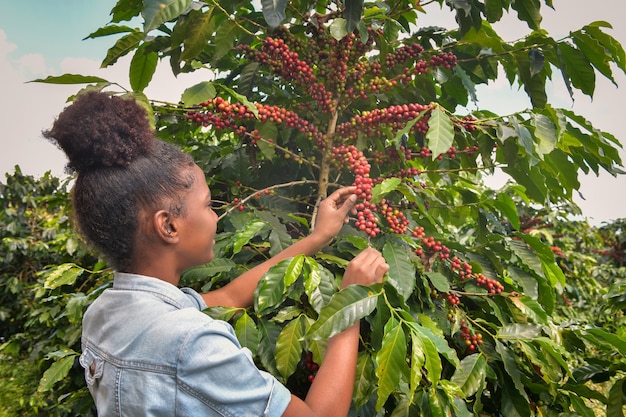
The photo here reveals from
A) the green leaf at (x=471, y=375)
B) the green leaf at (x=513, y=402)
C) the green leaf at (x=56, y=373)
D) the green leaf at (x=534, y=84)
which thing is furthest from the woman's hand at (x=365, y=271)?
the green leaf at (x=56, y=373)

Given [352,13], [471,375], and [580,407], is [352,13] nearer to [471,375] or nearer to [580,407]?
[471,375]

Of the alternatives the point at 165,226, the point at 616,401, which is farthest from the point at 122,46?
the point at 616,401

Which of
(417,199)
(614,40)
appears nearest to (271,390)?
(417,199)

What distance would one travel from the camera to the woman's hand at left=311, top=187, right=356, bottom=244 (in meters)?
1.29

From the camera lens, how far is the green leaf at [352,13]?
131cm

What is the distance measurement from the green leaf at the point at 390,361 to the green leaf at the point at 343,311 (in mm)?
78

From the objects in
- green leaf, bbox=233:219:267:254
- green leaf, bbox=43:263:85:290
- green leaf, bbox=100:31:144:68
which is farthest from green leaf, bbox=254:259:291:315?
green leaf, bbox=100:31:144:68

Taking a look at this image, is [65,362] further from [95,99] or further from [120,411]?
[95,99]

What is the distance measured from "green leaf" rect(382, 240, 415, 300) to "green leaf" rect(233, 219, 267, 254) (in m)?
0.33

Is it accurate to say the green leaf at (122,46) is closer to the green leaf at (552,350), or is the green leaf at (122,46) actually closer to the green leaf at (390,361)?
the green leaf at (390,361)

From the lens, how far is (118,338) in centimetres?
89

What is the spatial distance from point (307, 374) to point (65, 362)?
3.02ft

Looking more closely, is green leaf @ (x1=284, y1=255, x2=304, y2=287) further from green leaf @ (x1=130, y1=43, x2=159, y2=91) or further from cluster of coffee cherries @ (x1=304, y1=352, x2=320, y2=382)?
green leaf @ (x1=130, y1=43, x2=159, y2=91)

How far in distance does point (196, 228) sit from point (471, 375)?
30.7 inches
